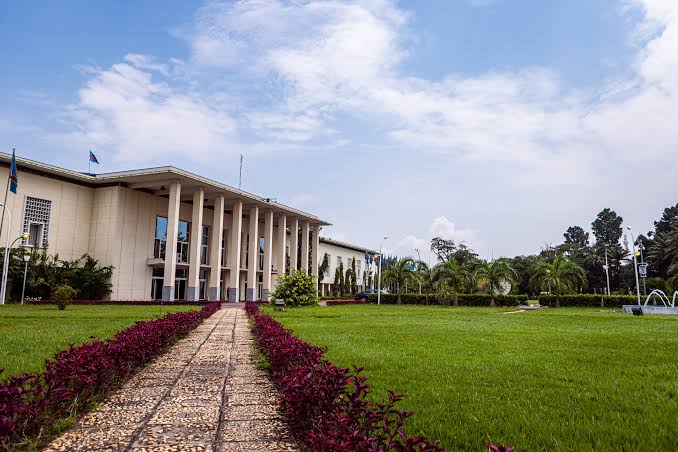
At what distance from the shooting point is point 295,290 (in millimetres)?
30109

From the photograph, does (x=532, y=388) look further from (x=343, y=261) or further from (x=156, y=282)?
(x=343, y=261)

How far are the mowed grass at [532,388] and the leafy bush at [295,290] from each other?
20.1 meters

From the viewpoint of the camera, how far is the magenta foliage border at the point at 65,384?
10.3ft

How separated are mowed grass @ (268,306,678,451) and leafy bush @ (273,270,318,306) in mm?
20068

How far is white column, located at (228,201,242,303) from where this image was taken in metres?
37.6

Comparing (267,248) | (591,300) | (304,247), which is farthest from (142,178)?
(591,300)

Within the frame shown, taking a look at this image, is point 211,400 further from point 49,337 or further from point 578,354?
point 49,337

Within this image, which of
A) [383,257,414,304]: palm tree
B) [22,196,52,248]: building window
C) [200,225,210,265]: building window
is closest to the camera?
[22,196,52,248]: building window

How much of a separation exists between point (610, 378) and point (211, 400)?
4884 millimetres

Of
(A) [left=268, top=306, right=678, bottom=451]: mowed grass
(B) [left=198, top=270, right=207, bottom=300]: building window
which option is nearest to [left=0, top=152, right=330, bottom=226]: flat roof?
(B) [left=198, top=270, right=207, bottom=300]: building window

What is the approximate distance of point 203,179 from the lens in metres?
33.1

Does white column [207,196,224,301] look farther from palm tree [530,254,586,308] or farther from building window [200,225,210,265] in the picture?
palm tree [530,254,586,308]

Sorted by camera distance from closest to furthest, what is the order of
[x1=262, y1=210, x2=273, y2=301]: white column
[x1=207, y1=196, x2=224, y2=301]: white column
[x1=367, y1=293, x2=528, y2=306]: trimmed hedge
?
[x1=207, y1=196, x2=224, y2=301]: white column
[x1=367, y1=293, x2=528, y2=306]: trimmed hedge
[x1=262, y1=210, x2=273, y2=301]: white column

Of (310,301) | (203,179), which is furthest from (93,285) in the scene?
(310,301)
